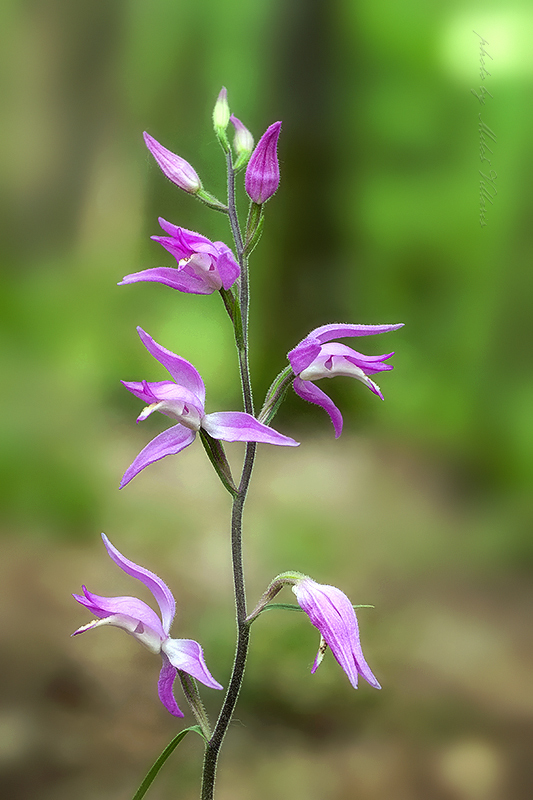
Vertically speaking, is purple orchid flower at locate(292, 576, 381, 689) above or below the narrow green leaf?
above

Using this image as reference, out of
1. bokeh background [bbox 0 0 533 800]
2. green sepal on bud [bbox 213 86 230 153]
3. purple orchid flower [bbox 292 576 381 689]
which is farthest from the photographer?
bokeh background [bbox 0 0 533 800]

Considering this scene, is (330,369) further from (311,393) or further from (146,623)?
(146,623)

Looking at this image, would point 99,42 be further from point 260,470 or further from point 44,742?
point 44,742

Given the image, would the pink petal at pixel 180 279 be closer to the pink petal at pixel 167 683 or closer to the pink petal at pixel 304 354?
the pink petal at pixel 304 354

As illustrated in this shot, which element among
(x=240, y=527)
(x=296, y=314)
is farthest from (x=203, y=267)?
(x=296, y=314)

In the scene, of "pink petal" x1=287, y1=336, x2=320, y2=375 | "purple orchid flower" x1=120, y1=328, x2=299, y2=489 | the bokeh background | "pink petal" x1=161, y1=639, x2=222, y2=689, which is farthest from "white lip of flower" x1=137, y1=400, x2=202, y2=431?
the bokeh background

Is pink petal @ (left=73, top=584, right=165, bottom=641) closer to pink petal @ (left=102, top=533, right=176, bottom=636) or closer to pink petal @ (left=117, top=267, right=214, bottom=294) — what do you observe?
pink petal @ (left=102, top=533, right=176, bottom=636)

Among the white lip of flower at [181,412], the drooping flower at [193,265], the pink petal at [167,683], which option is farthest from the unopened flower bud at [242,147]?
the pink petal at [167,683]
